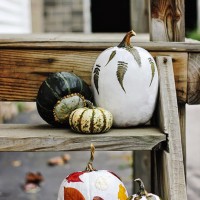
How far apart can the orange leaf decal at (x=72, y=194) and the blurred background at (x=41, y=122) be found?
9.58ft

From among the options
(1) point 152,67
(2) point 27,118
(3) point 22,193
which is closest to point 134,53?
(1) point 152,67

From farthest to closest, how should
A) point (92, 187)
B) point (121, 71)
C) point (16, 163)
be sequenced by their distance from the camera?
1. point (16, 163)
2. point (121, 71)
3. point (92, 187)

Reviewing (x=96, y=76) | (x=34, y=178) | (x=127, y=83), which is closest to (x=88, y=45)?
(x=96, y=76)

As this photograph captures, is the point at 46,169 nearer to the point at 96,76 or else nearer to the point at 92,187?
the point at 96,76

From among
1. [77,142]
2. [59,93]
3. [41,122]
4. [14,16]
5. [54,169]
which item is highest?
[14,16]

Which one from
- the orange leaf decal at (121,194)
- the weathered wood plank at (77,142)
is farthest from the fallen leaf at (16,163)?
the orange leaf decal at (121,194)

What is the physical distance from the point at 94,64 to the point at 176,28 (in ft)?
1.49

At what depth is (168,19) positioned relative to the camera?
2.74 metres

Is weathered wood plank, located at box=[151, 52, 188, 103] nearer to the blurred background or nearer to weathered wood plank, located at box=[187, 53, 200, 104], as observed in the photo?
weathered wood plank, located at box=[187, 53, 200, 104]

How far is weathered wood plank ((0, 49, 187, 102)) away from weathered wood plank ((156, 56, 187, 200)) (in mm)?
176

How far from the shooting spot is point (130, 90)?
2.51m

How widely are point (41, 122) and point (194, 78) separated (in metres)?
5.99

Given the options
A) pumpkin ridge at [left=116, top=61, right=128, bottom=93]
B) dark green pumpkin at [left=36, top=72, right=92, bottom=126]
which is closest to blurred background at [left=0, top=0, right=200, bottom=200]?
dark green pumpkin at [left=36, top=72, right=92, bottom=126]

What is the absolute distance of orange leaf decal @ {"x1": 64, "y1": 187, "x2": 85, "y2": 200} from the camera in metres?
2.17
